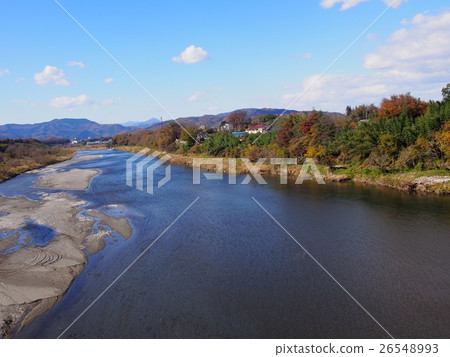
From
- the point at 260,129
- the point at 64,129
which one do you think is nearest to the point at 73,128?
the point at 64,129

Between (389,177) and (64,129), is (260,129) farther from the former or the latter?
(64,129)

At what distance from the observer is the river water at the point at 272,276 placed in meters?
5.35

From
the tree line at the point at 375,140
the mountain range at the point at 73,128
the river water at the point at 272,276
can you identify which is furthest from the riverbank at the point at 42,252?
the mountain range at the point at 73,128

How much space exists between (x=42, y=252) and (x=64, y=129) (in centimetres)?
16550

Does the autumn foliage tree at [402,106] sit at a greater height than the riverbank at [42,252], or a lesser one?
greater

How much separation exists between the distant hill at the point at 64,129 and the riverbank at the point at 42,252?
426ft

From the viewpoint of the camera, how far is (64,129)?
153875 millimetres

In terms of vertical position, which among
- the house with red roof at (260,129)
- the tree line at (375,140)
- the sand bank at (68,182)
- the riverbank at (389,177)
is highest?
the house with red roof at (260,129)

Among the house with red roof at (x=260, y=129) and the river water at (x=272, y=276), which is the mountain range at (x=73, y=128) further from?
the river water at (x=272, y=276)

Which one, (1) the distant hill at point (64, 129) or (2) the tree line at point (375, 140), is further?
(1) the distant hill at point (64, 129)

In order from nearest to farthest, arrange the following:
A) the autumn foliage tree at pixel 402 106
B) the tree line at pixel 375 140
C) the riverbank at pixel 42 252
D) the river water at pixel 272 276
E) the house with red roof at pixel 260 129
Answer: the river water at pixel 272 276 → the riverbank at pixel 42 252 → the tree line at pixel 375 140 → the autumn foliage tree at pixel 402 106 → the house with red roof at pixel 260 129

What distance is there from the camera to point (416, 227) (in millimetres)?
9789

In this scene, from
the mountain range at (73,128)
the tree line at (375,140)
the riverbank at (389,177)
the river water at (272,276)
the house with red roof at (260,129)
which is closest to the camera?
the river water at (272,276)

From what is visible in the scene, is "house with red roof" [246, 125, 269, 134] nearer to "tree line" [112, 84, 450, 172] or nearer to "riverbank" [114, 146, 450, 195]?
"tree line" [112, 84, 450, 172]
